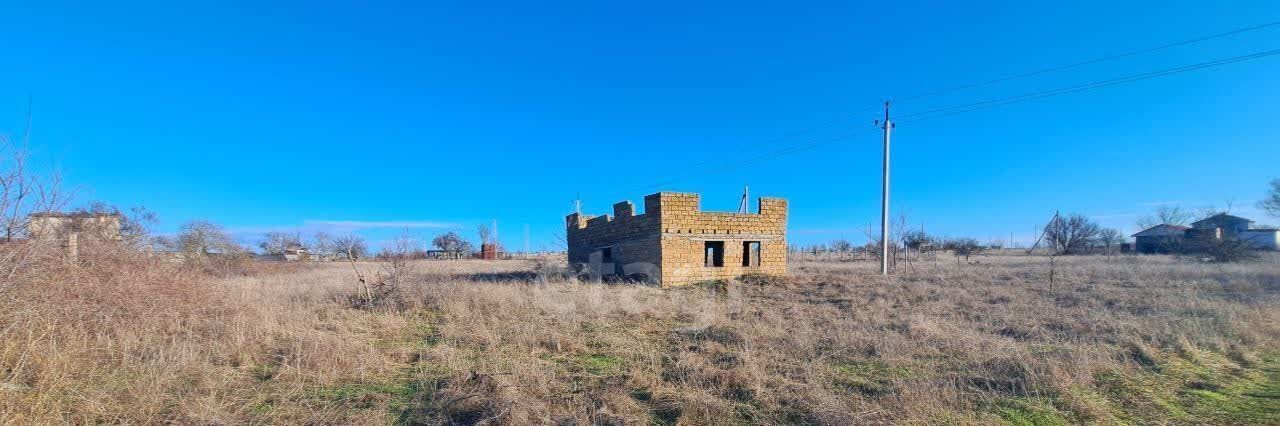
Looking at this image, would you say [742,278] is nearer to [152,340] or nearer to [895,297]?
[895,297]

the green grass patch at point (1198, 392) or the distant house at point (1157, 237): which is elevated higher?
the distant house at point (1157, 237)

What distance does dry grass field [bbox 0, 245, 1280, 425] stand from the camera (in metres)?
4.27

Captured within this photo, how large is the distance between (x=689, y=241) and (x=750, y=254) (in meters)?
2.31

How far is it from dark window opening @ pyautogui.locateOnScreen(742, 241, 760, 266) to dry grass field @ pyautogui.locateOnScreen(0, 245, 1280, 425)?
5.36m

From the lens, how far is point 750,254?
1548cm

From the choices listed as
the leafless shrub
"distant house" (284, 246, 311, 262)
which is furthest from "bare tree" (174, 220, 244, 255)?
the leafless shrub

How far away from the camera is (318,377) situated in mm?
5258

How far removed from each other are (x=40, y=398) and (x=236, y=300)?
527 centimetres

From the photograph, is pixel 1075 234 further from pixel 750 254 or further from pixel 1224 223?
pixel 750 254

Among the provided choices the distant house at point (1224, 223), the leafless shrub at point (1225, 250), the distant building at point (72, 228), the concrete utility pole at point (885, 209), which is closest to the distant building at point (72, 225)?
the distant building at point (72, 228)

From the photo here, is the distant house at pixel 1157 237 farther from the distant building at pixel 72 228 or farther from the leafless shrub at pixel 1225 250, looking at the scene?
the distant building at pixel 72 228

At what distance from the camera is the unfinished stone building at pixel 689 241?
14.0m

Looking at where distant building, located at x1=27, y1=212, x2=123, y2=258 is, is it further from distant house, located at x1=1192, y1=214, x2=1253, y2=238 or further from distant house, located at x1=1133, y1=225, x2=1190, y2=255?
distant house, located at x1=1192, y1=214, x2=1253, y2=238

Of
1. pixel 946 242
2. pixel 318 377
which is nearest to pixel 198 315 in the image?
pixel 318 377
